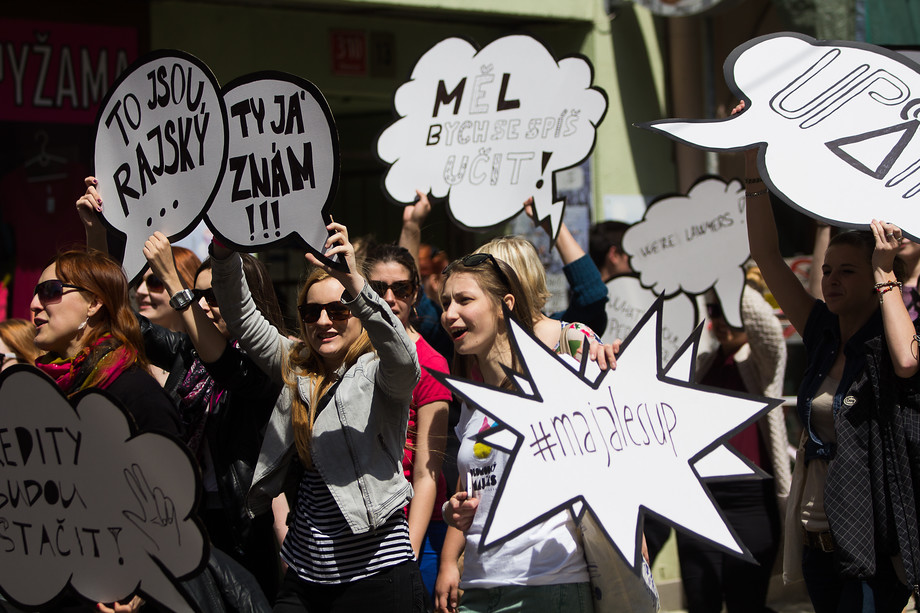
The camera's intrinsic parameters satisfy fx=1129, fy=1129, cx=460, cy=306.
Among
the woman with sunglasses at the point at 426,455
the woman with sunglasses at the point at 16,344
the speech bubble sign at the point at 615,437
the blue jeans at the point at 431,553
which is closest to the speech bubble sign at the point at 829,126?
the speech bubble sign at the point at 615,437

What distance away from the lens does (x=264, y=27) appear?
255 inches

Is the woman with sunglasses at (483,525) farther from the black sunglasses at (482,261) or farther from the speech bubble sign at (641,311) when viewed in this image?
the speech bubble sign at (641,311)

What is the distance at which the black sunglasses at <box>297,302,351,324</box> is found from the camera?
10.2ft

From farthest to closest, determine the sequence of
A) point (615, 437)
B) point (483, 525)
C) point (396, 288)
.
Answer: point (396, 288) → point (483, 525) → point (615, 437)

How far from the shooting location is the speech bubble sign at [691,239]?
531 centimetres

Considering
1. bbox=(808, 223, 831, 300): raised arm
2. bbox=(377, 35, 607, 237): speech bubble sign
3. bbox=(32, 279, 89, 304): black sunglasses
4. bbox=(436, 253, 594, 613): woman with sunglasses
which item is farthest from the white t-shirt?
bbox=(808, 223, 831, 300): raised arm

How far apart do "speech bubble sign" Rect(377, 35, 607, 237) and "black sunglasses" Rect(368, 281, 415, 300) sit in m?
0.83

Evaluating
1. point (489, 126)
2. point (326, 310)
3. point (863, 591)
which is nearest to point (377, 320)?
point (326, 310)

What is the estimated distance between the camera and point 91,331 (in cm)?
324

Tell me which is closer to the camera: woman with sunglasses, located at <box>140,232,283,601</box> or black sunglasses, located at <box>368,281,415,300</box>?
woman with sunglasses, located at <box>140,232,283,601</box>

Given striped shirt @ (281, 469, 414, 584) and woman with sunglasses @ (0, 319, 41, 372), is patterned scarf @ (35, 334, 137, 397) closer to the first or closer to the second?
striped shirt @ (281, 469, 414, 584)

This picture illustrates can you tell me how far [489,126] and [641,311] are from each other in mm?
1430

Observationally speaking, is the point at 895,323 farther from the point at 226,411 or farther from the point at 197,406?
the point at 197,406

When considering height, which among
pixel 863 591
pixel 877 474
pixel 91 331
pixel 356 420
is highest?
pixel 91 331
